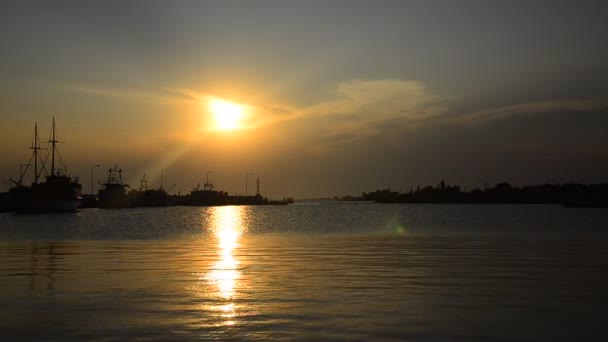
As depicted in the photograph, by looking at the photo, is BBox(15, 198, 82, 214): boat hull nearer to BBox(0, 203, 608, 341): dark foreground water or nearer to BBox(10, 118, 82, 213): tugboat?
BBox(10, 118, 82, 213): tugboat

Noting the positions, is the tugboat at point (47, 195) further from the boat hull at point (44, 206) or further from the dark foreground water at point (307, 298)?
the dark foreground water at point (307, 298)

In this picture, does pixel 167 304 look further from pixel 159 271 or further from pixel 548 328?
pixel 548 328

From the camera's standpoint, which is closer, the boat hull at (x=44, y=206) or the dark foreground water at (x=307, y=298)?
the dark foreground water at (x=307, y=298)

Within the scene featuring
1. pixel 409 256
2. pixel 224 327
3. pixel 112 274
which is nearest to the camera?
pixel 224 327

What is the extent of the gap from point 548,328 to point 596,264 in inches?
727

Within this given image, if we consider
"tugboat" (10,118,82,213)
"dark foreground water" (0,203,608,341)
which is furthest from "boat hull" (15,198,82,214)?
"dark foreground water" (0,203,608,341)

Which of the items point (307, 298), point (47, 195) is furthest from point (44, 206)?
point (307, 298)

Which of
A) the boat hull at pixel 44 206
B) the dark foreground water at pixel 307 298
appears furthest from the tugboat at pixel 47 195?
the dark foreground water at pixel 307 298

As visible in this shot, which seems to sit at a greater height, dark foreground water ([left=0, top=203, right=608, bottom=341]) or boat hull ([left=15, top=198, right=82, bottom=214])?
boat hull ([left=15, top=198, right=82, bottom=214])

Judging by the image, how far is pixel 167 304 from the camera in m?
20.3

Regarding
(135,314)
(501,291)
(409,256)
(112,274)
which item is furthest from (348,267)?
(135,314)

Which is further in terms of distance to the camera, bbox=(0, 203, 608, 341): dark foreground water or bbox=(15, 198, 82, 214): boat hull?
bbox=(15, 198, 82, 214): boat hull

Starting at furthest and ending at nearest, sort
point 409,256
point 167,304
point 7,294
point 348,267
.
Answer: point 409,256 → point 348,267 → point 7,294 → point 167,304

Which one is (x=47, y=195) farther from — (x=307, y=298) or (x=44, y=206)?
(x=307, y=298)
